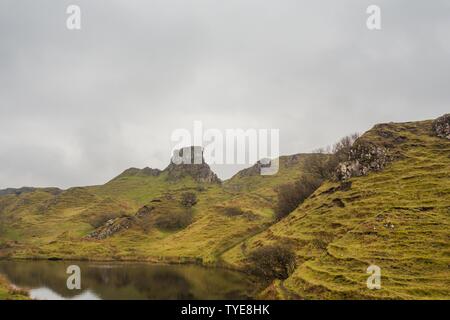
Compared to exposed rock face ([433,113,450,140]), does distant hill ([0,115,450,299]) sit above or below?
below

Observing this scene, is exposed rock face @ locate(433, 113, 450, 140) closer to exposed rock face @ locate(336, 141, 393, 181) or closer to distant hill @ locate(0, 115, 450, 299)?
distant hill @ locate(0, 115, 450, 299)

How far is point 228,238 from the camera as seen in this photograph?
15725cm

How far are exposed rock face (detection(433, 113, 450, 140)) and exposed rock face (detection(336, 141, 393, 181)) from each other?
2501 centimetres

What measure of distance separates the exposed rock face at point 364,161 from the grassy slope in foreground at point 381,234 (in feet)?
12.8

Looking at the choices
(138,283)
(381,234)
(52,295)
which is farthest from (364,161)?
(52,295)

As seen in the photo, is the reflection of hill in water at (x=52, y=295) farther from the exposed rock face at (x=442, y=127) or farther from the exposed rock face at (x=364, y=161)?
the exposed rock face at (x=442, y=127)

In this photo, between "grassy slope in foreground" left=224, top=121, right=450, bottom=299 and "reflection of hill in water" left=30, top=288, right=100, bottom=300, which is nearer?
"grassy slope in foreground" left=224, top=121, right=450, bottom=299

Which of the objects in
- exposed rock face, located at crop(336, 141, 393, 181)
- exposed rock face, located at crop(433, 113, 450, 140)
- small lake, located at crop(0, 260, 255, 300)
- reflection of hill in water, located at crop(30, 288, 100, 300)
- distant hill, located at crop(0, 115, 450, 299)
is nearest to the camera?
distant hill, located at crop(0, 115, 450, 299)

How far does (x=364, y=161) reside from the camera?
5027 inches

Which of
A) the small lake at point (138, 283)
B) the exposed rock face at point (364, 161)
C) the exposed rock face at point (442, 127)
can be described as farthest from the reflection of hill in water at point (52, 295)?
the exposed rock face at point (442, 127)

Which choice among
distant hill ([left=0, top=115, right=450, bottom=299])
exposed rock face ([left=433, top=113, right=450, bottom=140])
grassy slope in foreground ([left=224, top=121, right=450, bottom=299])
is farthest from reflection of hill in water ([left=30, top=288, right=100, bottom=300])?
exposed rock face ([left=433, top=113, right=450, bottom=140])

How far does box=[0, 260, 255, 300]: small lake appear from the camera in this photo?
76500 millimetres

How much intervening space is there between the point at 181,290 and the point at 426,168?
74.5 meters
